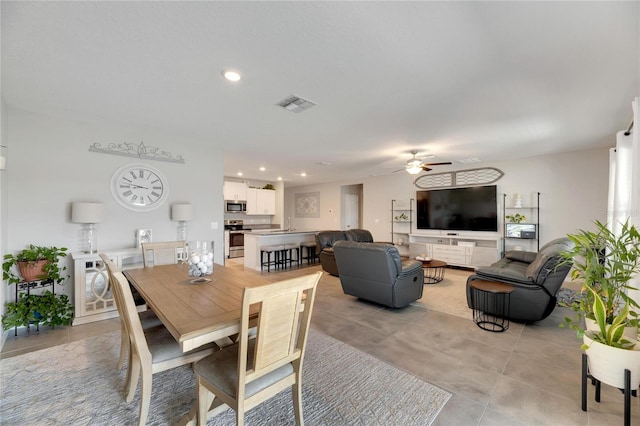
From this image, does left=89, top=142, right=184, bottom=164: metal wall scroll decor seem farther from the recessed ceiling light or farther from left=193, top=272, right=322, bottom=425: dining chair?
left=193, top=272, right=322, bottom=425: dining chair

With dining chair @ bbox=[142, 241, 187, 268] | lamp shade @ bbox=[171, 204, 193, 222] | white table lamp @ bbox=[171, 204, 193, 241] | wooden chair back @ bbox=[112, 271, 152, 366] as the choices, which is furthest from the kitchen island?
wooden chair back @ bbox=[112, 271, 152, 366]

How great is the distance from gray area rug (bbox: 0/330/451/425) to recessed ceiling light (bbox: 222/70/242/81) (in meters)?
2.60

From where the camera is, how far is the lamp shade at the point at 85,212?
3350mm

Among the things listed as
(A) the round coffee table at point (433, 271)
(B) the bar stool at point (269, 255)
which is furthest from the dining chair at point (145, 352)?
(B) the bar stool at point (269, 255)

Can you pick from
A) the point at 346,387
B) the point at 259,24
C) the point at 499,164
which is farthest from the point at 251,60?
the point at 499,164

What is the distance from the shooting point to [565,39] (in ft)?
6.27

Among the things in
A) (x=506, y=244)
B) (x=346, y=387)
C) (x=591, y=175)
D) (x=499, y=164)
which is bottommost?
(x=346, y=387)

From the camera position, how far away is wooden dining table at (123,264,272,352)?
1.44 metres

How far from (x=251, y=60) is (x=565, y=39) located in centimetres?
230

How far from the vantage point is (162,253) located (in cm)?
330

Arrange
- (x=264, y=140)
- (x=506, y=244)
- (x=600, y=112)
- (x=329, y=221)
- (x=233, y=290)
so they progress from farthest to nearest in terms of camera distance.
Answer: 1. (x=329, y=221)
2. (x=506, y=244)
3. (x=264, y=140)
4. (x=600, y=112)
5. (x=233, y=290)

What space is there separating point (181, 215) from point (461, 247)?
6.03 metres

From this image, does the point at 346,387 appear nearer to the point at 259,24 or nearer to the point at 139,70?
the point at 259,24

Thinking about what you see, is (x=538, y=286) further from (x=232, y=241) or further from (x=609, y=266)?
(x=232, y=241)
